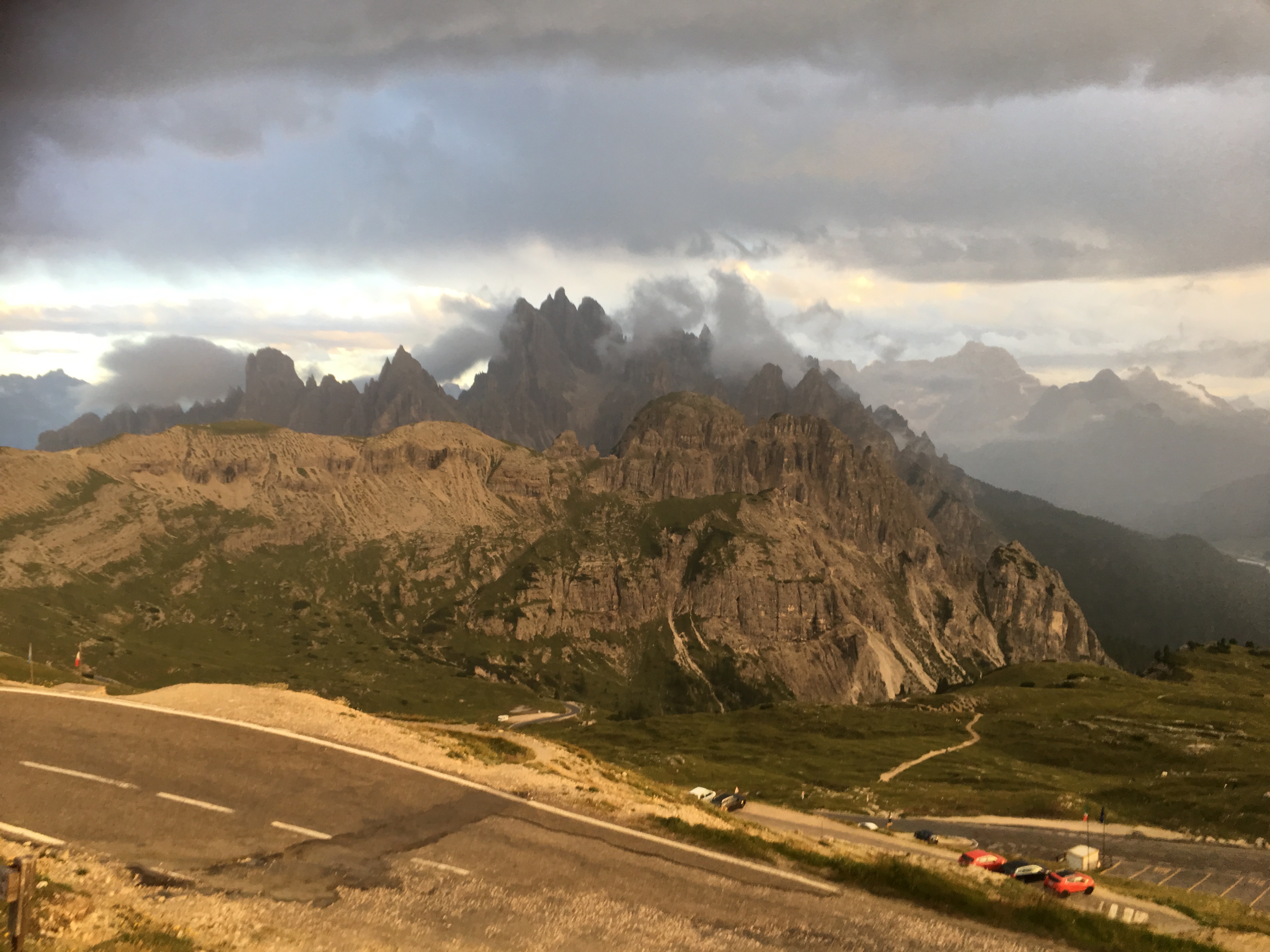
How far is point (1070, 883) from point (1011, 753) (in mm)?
114277

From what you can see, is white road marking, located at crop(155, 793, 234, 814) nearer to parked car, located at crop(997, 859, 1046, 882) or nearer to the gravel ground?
the gravel ground

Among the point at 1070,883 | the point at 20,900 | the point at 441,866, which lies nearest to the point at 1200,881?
the point at 1070,883

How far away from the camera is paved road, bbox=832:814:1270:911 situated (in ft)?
193

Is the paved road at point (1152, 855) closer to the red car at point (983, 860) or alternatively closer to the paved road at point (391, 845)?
the red car at point (983, 860)

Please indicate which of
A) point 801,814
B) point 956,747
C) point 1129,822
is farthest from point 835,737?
point 801,814

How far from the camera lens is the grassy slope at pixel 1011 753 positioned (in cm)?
9094

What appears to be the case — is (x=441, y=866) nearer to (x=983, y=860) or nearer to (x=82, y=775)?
(x=82, y=775)

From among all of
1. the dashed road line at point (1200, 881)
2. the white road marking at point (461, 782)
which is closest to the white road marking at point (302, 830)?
the white road marking at point (461, 782)

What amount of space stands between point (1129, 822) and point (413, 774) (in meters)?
83.3

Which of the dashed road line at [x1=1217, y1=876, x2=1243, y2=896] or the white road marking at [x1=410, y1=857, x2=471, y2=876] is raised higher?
the white road marking at [x1=410, y1=857, x2=471, y2=876]

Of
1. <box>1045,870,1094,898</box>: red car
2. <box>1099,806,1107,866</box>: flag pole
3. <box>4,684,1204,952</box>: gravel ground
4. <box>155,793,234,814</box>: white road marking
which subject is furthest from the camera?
<box>1099,806,1107,866</box>: flag pole

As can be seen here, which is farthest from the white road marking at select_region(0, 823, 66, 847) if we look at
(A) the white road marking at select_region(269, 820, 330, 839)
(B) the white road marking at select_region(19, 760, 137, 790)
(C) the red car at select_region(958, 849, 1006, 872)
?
(C) the red car at select_region(958, 849, 1006, 872)

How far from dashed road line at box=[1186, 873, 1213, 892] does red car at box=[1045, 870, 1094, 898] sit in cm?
1692

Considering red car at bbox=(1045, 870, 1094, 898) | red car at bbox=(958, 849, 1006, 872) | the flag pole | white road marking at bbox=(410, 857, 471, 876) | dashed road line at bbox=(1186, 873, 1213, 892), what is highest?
white road marking at bbox=(410, 857, 471, 876)
